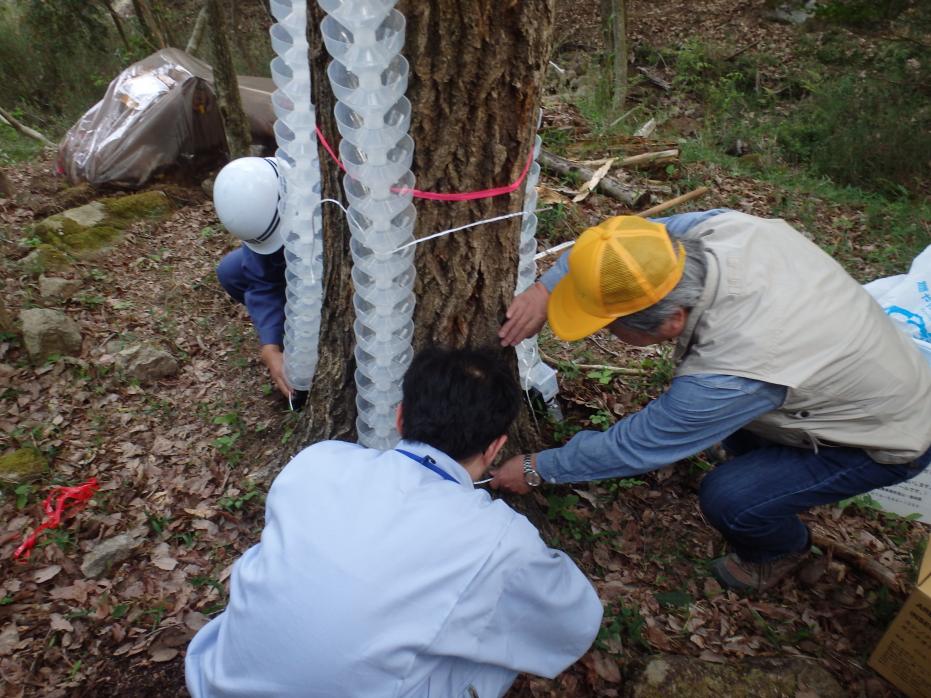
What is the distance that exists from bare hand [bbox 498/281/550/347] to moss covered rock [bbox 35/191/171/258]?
156 inches

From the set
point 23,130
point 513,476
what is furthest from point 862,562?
point 23,130

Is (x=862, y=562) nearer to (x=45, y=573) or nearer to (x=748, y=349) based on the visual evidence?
(x=748, y=349)

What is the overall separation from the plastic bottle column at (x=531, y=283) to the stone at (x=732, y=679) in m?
1.30

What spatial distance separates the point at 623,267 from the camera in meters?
1.82

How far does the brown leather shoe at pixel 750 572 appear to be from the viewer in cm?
264

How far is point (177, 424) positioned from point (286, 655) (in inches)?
88.6

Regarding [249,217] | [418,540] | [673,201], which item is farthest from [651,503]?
[673,201]

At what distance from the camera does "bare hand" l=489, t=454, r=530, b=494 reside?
239 centimetres

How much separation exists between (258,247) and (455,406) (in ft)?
5.78

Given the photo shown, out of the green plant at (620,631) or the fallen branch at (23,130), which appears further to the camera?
the fallen branch at (23,130)

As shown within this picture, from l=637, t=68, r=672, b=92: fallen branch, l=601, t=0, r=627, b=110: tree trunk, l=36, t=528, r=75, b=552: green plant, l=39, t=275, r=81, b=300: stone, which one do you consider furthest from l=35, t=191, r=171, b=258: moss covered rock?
l=637, t=68, r=672, b=92: fallen branch

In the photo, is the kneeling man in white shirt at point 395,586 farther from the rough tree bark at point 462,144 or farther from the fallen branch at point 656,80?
the fallen branch at point 656,80

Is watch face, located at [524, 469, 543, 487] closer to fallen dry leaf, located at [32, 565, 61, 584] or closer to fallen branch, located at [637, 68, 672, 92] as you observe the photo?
fallen dry leaf, located at [32, 565, 61, 584]

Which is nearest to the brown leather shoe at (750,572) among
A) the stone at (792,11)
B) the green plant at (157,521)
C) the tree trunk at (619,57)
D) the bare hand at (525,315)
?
the bare hand at (525,315)
